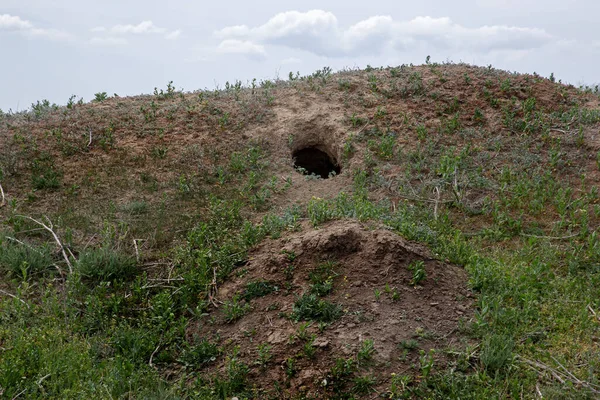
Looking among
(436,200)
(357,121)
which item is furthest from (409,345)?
(357,121)

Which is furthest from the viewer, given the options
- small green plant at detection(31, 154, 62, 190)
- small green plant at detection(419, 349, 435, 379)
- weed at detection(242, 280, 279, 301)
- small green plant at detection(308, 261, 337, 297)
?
small green plant at detection(31, 154, 62, 190)

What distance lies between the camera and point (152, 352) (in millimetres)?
4879

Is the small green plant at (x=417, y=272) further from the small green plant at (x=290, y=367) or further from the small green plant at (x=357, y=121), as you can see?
the small green plant at (x=357, y=121)

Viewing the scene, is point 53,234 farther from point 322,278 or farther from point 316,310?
point 316,310

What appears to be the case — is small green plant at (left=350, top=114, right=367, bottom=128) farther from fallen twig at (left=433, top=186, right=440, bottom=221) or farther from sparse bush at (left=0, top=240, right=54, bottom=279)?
sparse bush at (left=0, top=240, right=54, bottom=279)

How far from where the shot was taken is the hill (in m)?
4.39

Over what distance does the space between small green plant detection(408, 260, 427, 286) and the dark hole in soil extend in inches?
177

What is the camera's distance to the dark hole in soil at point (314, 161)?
32.0ft

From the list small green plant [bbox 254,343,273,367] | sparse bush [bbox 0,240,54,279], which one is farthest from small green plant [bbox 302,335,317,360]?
sparse bush [bbox 0,240,54,279]

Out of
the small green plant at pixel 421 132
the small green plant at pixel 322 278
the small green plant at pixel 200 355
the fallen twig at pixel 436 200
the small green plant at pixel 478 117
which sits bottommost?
the small green plant at pixel 200 355

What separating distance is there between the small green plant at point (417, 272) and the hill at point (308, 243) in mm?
20

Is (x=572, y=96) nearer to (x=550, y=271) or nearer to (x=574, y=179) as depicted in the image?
(x=574, y=179)

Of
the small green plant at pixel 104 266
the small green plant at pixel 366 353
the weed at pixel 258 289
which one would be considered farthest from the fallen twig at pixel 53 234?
the small green plant at pixel 366 353

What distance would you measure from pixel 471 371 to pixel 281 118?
6.47 m
